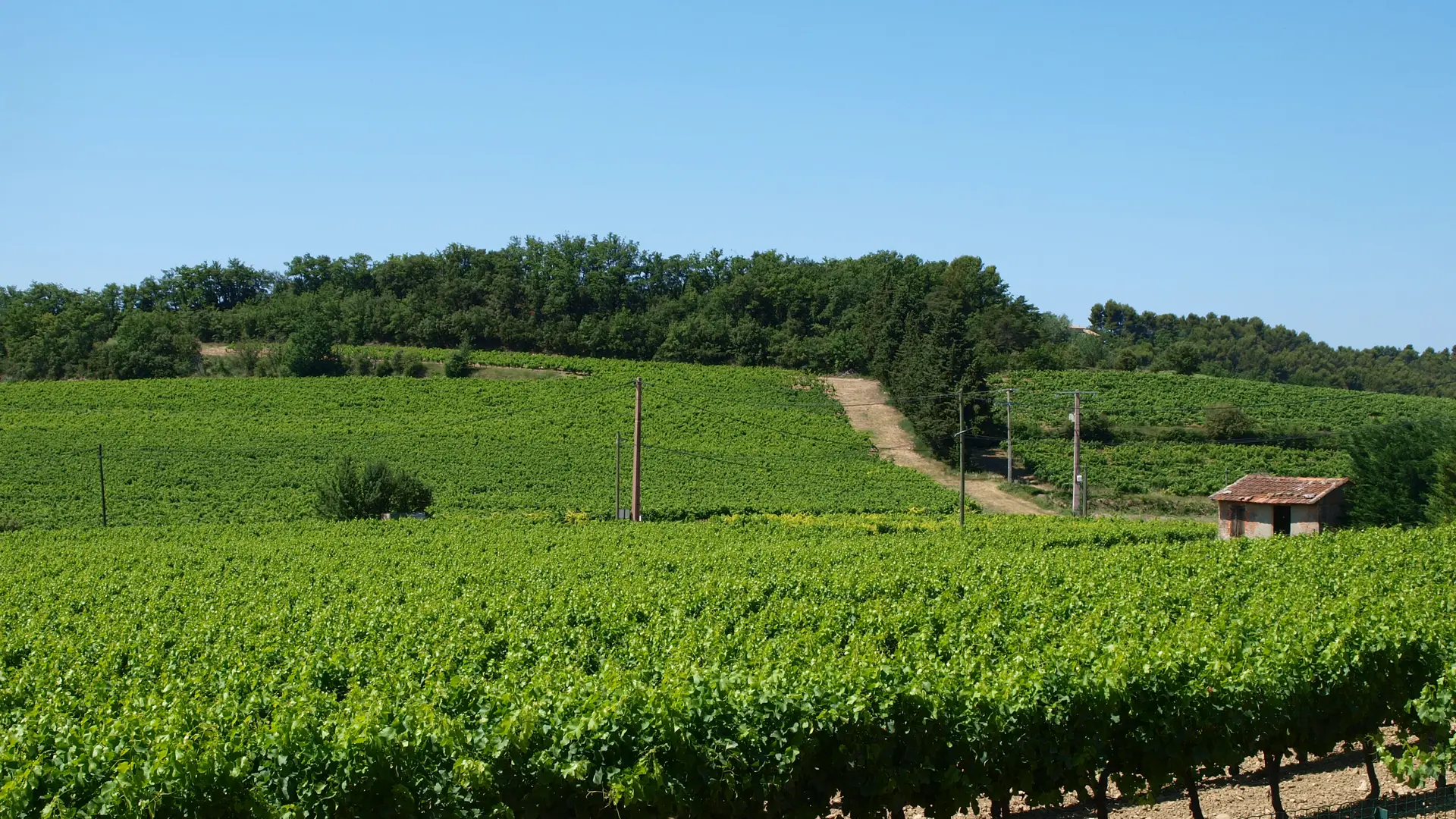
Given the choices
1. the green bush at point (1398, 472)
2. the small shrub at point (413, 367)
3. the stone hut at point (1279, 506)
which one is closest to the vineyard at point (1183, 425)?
the green bush at point (1398, 472)

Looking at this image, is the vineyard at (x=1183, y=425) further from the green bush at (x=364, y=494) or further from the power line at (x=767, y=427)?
the green bush at (x=364, y=494)

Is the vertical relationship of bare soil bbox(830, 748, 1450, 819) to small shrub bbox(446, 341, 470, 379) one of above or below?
below

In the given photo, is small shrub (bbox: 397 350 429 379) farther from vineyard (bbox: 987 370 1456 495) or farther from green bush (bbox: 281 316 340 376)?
vineyard (bbox: 987 370 1456 495)

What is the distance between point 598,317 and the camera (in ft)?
306

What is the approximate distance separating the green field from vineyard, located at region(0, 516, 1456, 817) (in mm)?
26281

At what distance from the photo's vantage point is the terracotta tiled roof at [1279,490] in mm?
35688

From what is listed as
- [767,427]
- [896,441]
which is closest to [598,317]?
[767,427]

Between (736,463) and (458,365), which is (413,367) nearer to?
(458,365)

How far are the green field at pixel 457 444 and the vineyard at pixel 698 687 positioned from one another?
26.3 meters

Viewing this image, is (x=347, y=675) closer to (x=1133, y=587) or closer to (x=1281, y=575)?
(x=1133, y=587)

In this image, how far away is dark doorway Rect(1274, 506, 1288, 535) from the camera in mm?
36325

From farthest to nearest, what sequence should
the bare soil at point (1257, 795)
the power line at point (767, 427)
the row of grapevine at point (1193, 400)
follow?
the row of grapevine at point (1193, 400) < the power line at point (767, 427) < the bare soil at point (1257, 795)

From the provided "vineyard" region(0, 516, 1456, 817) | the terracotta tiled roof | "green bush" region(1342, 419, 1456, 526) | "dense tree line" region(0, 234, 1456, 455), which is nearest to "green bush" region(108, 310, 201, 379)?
"dense tree line" region(0, 234, 1456, 455)

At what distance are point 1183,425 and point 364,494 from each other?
48.1 meters
